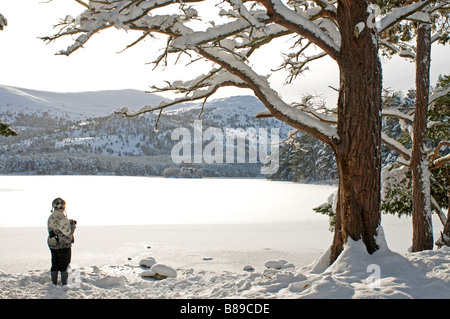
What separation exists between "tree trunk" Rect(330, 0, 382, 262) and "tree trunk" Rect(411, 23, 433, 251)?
3420mm

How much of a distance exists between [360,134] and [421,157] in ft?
12.4

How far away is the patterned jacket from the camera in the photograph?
6.20 m

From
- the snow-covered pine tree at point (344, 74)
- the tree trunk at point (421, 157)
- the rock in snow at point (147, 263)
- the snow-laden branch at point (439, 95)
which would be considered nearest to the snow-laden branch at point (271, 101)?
the snow-covered pine tree at point (344, 74)

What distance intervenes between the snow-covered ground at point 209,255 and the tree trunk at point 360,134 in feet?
1.17

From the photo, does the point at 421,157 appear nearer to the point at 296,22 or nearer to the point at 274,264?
the point at 274,264

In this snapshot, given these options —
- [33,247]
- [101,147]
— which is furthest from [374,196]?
[101,147]

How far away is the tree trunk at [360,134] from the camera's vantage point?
6094 millimetres

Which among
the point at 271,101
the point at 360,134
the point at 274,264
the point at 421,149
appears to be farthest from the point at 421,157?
the point at 271,101

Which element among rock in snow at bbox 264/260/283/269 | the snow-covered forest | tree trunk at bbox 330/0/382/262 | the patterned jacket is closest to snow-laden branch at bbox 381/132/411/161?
the snow-covered forest

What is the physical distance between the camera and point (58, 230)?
245 inches

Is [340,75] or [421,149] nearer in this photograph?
[340,75]

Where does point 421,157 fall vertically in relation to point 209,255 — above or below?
above

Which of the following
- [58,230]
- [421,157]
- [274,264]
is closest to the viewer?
[58,230]

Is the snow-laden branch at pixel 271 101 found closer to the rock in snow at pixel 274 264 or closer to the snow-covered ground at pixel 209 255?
the snow-covered ground at pixel 209 255
